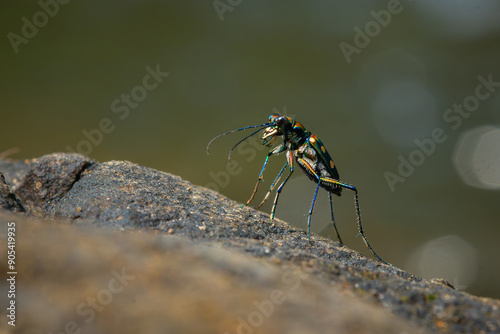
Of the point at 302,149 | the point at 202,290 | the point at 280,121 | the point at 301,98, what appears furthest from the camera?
the point at 301,98

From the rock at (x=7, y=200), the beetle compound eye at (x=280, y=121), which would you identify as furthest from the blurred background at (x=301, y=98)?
the rock at (x=7, y=200)

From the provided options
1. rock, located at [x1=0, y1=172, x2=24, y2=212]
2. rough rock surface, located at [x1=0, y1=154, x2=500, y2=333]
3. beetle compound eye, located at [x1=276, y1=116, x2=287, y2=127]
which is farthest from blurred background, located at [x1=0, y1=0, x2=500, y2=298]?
rock, located at [x1=0, y1=172, x2=24, y2=212]

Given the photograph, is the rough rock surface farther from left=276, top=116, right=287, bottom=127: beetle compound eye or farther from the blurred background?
the blurred background

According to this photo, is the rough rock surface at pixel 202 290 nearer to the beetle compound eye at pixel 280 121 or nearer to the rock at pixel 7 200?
the rock at pixel 7 200

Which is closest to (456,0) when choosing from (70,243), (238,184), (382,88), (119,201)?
(382,88)

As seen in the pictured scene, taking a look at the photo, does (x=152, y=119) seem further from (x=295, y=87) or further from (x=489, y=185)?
(x=489, y=185)

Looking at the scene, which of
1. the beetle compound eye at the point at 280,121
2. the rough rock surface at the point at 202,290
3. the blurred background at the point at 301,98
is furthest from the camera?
the blurred background at the point at 301,98

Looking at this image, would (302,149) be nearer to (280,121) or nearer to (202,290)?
(280,121)

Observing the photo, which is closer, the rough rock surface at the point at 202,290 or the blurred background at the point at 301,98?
the rough rock surface at the point at 202,290

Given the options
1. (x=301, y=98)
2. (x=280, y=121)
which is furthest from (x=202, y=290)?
(x=301, y=98)
